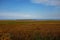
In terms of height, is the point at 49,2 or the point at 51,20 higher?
the point at 49,2

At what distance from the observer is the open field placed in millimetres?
1287

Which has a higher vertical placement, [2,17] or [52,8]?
[52,8]

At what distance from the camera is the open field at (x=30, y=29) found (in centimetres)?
129

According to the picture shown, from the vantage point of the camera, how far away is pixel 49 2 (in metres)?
1.35

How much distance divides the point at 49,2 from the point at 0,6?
544 mm

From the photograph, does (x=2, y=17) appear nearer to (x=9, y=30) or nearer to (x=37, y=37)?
(x=9, y=30)

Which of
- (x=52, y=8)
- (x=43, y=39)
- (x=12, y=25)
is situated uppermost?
(x=52, y=8)

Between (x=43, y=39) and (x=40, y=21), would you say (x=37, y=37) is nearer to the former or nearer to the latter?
(x=43, y=39)

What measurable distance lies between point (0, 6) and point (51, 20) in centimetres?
58

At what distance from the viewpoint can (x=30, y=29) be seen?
130cm

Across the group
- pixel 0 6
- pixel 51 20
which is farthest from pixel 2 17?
pixel 51 20

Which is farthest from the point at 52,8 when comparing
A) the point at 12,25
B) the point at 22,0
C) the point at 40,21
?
the point at 12,25

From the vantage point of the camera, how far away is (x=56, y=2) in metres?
1.35

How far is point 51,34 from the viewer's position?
1303mm
